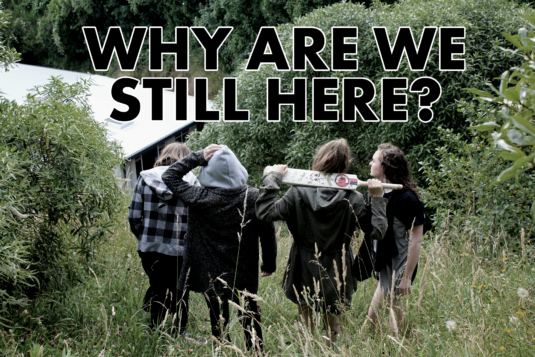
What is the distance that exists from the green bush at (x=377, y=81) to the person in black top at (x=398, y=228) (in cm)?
302

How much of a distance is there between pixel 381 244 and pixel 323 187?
1.84 ft

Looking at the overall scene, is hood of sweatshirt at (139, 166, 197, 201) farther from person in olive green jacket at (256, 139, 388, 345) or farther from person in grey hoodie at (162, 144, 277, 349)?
person in olive green jacket at (256, 139, 388, 345)

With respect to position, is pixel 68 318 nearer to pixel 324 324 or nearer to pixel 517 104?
pixel 324 324

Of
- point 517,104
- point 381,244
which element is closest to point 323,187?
point 381,244

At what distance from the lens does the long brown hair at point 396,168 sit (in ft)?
9.47

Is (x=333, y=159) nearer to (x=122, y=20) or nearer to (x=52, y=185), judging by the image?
(x=52, y=185)

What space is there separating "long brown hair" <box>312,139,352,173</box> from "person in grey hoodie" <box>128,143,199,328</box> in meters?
1.10

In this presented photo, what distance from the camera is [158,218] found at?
11.2ft

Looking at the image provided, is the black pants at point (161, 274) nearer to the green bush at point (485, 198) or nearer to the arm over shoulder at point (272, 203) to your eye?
the arm over shoulder at point (272, 203)

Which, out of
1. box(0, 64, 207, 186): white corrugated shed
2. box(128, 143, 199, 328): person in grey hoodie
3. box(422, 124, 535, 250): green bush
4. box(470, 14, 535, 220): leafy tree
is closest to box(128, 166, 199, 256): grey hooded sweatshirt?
box(128, 143, 199, 328): person in grey hoodie

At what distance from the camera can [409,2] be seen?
756cm

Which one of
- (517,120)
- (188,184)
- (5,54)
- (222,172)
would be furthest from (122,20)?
(517,120)

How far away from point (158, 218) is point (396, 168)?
1.76 meters

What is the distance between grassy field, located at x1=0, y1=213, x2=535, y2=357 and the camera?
2.17 metres
